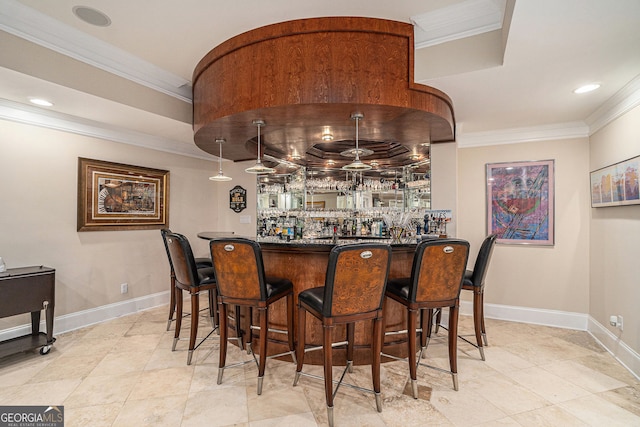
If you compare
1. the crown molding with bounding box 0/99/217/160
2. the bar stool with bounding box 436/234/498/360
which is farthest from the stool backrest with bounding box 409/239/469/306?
the crown molding with bounding box 0/99/217/160

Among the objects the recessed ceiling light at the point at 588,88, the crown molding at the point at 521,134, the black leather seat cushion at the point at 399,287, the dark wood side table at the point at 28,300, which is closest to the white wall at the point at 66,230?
the dark wood side table at the point at 28,300

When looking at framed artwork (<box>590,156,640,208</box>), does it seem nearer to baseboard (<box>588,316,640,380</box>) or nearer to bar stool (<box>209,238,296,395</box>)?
baseboard (<box>588,316,640,380</box>)

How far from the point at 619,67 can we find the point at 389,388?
2.97m

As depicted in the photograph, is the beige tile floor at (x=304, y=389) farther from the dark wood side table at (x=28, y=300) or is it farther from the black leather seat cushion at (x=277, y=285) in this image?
the black leather seat cushion at (x=277, y=285)

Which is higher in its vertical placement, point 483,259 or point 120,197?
point 120,197

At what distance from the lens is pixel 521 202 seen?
3.85 meters

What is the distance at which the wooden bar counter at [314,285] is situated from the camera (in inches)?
102

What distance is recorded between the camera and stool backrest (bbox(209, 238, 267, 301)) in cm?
216

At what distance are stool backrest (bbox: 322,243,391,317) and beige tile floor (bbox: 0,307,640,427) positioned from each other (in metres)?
0.73

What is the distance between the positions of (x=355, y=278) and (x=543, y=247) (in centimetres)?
314

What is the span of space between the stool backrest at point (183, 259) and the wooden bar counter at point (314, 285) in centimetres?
64

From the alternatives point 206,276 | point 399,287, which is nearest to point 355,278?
point 399,287

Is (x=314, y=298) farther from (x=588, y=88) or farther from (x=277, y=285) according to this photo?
(x=588, y=88)

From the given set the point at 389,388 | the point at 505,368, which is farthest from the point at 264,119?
the point at 505,368
